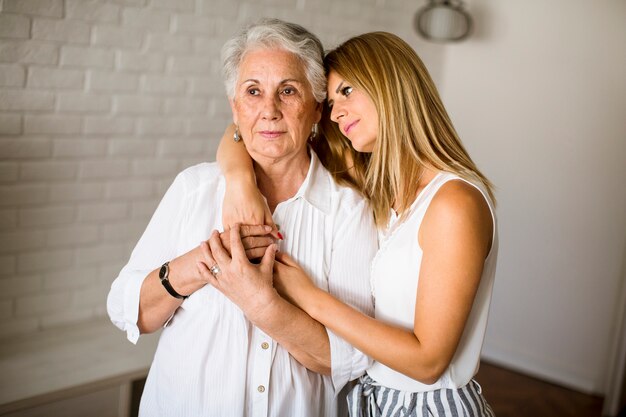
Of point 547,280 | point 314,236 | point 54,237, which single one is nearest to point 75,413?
point 54,237

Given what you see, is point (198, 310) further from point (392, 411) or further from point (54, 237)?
point (54, 237)

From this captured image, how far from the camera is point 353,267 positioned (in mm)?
1870

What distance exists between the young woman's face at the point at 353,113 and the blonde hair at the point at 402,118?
3 centimetres

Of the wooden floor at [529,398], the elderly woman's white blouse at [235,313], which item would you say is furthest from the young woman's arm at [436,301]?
the wooden floor at [529,398]

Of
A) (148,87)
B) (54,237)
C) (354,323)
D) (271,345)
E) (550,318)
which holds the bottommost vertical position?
(550,318)

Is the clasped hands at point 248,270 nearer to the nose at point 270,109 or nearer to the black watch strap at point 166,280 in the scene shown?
the black watch strap at point 166,280

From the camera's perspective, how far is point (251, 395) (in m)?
1.73

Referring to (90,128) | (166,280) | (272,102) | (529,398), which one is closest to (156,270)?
(166,280)

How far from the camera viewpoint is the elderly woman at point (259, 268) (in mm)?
1719

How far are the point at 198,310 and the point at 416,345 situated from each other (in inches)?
23.0

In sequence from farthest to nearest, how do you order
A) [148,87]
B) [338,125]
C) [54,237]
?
[148,87], [54,237], [338,125]

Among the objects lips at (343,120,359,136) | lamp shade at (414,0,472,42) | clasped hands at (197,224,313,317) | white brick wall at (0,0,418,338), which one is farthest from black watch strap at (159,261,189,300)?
lamp shade at (414,0,472,42)

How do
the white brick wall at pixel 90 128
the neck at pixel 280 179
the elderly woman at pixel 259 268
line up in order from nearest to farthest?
the elderly woman at pixel 259 268
the neck at pixel 280 179
the white brick wall at pixel 90 128

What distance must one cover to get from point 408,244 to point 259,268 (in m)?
0.40
